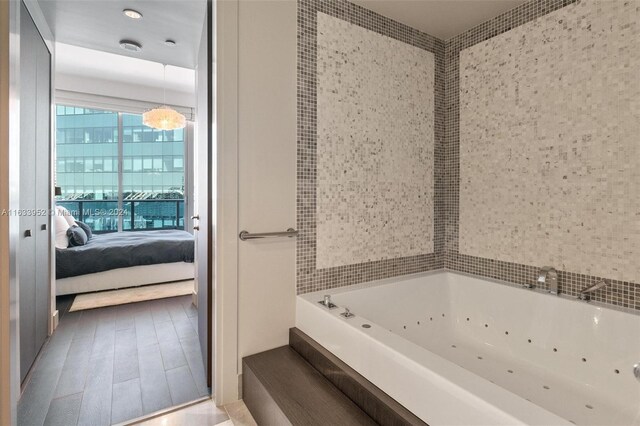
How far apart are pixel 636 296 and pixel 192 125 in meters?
6.27

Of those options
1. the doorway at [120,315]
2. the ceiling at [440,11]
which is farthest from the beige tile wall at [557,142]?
the doorway at [120,315]

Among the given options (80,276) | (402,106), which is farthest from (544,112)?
(80,276)

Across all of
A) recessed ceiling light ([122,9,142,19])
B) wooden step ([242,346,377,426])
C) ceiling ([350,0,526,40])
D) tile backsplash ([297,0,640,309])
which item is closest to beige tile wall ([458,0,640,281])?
tile backsplash ([297,0,640,309])

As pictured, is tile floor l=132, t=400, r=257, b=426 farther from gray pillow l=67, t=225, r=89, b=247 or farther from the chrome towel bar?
gray pillow l=67, t=225, r=89, b=247

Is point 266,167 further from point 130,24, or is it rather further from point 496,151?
point 130,24

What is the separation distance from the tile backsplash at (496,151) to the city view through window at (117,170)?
4879 millimetres

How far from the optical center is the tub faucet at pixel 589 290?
5.90 ft

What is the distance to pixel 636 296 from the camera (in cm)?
174

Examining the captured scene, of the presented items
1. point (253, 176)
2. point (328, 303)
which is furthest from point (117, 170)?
point (328, 303)

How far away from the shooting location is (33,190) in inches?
87.7

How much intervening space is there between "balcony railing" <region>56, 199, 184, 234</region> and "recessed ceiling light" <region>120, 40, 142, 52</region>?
3410 mm

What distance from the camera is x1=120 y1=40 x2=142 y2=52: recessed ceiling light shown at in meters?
3.11

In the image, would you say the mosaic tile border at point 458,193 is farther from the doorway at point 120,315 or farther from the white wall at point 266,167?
the doorway at point 120,315

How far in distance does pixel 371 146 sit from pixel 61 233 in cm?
374
